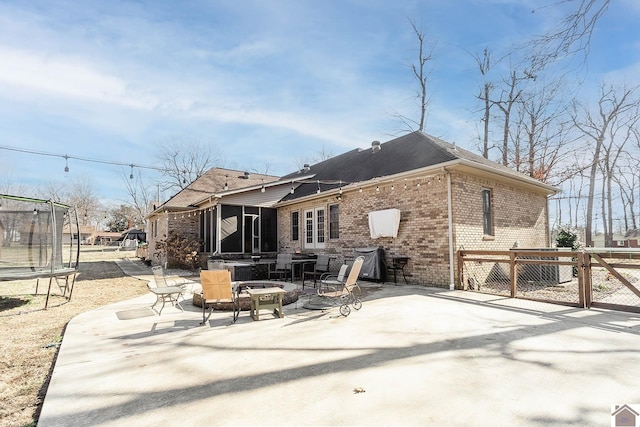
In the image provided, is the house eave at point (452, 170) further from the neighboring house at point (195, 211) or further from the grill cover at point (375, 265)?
the neighboring house at point (195, 211)

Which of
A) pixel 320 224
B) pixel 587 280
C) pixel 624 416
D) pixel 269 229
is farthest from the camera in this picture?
pixel 269 229

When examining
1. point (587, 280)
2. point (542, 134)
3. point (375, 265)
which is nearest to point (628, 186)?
point (542, 134)

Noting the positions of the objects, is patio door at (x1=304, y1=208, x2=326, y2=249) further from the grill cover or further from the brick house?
the grill cover

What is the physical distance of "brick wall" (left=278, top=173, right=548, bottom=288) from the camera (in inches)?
338

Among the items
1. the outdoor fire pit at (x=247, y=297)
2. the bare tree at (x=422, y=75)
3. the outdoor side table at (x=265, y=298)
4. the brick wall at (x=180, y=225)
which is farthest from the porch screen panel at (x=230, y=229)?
the bare tree at (x=422, y=75)

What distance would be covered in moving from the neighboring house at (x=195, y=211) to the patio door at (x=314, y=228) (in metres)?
2.45

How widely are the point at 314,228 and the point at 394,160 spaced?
440 cm

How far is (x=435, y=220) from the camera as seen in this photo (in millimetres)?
8703

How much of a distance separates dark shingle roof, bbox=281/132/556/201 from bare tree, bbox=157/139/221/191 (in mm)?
20400

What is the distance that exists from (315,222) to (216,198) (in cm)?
444

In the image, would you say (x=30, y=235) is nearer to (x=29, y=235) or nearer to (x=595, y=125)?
(x=29, y=235)

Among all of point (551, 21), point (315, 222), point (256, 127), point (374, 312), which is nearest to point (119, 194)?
point (256, 127)

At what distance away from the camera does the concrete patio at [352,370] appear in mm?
2494

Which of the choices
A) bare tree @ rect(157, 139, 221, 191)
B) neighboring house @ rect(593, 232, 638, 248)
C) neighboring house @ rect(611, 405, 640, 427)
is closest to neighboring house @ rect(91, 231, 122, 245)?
bare tree @ rect(157, 139, 221, 191)
